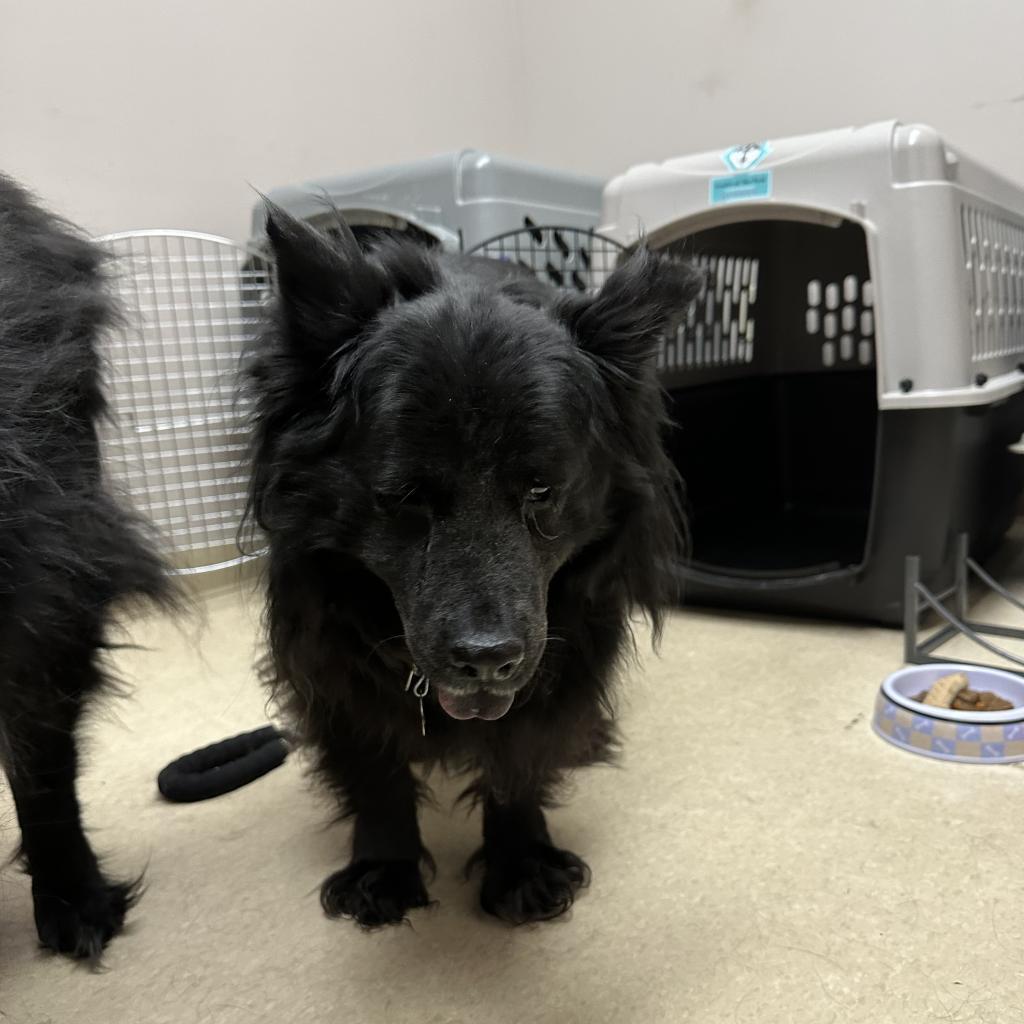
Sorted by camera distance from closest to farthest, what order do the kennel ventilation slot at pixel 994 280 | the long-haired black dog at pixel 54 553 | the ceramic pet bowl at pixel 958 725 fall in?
the long-haired black dog at pixel 54 553, the ceramic pet bowl at pixel 958 725, the kennel ventilation slot at pixel 994 280

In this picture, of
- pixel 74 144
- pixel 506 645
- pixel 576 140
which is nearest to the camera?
pixel 506 645

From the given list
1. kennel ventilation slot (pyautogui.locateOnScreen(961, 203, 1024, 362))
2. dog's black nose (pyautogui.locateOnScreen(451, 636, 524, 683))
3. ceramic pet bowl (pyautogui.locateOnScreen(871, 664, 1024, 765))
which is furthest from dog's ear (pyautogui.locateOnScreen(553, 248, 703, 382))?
kennel ventilation slot (pyautogui.locateOnScreen(961, 203, 1024, 362))

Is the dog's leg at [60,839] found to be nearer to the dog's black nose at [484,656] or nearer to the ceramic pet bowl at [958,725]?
the dog's black nose at [484,656]

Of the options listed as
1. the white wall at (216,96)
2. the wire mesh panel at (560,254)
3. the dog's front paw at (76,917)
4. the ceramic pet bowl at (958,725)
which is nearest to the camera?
the dog's front paw at (76,917)

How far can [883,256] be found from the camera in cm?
168

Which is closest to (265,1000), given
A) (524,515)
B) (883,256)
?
(524,515)

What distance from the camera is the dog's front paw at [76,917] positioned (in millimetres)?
1009

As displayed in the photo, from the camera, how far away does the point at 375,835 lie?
1.11 metres

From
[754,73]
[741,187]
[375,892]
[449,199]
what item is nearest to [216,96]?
[449,199]

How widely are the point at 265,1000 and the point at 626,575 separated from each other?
0.62 meters

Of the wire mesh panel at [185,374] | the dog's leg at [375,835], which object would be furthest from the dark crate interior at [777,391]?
the dog's leg at [375,835]

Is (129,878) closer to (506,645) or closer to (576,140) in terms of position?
(506,645)

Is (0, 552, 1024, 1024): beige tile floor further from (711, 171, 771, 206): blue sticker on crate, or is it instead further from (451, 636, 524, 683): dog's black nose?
(711, 171, 771, 206): blue sticker on crate

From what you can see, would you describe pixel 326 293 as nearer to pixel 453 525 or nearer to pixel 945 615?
pixel 453 525
